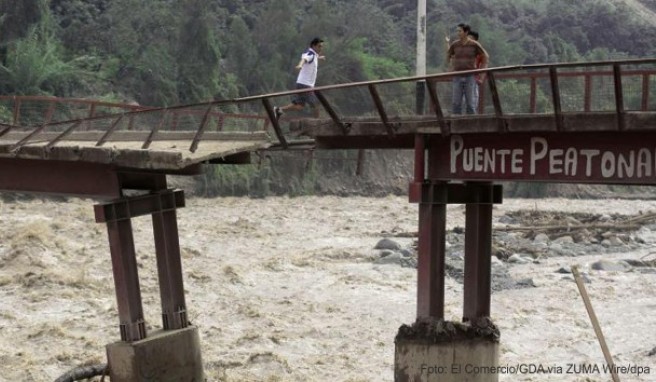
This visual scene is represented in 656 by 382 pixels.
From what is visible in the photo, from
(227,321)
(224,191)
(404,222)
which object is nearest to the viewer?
(227,321)

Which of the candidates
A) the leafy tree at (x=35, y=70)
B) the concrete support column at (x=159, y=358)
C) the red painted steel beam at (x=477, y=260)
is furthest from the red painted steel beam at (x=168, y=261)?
the leafy tree at (x=35, y=70)

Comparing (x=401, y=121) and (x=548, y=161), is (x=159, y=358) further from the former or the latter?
A: (x=548, y=161)

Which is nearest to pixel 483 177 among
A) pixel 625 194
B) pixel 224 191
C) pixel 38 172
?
pixel 38 172

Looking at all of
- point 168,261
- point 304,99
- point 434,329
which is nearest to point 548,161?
point 434,329

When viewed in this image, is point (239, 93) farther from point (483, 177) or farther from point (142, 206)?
point (483, 177)

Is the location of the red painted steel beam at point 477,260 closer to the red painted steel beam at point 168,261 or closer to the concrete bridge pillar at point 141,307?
the concrete bridge pillar at point 141,307

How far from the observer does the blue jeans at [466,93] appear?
1320 cm

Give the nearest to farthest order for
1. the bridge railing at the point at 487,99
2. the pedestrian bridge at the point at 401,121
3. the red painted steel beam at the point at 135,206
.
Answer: the pedestrian bridge at the point at 401,121
the bridge railing at the point at 487,99
the red painted steel beam at the point at 135,206

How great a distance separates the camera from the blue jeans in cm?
1320

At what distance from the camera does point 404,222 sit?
42312mm

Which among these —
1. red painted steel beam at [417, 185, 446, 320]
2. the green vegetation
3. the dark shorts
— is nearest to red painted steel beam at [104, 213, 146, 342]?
the dark shorts

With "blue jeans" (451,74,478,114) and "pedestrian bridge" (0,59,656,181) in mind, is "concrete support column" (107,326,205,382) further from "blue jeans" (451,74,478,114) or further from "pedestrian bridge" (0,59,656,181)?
"blue jeans" (451,74,478,114)

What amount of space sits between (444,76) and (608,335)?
482 inches

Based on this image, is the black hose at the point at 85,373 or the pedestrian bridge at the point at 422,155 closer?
the pedestrian bridge at the point at 422,155
